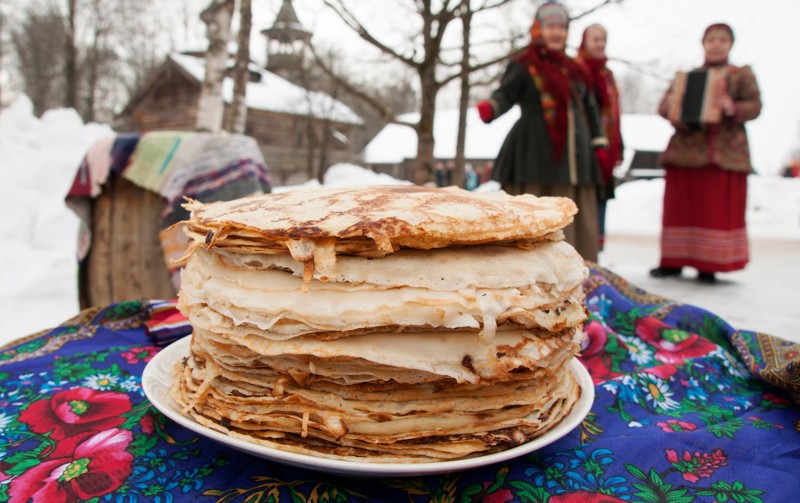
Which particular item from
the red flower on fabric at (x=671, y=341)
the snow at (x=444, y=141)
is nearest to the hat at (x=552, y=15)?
the red flower on fabric at (x=671, y=341)

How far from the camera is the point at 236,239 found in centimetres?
76

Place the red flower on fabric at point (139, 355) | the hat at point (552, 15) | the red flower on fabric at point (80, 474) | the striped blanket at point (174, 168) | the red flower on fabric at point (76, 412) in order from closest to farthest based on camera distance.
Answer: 1. the red flower on fabric at point (80, 474)
2. the red flower on fabric at point (76, 412)
3. the red flower on fabric at point (139, 355)
4. the striped blanket at point (174, 168)
5. the hat at point (552, 15)

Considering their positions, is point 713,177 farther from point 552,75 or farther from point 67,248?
point 67,248

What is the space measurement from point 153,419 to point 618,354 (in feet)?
3.60

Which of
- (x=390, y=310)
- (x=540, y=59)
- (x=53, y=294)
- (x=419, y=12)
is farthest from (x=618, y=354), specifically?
(x=419, y=12)

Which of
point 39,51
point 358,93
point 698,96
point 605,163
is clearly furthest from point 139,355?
point 39,51

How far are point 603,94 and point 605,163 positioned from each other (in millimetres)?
570

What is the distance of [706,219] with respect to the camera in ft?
12.7

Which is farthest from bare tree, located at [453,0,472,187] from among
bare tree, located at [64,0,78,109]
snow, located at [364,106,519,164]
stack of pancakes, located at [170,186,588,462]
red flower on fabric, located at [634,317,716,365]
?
snow, located at [364,106,519,164]

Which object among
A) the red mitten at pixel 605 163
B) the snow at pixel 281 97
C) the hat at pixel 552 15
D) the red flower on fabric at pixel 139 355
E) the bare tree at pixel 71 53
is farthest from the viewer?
the snow at pixel 281 97

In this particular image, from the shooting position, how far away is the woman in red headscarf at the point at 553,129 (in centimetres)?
307

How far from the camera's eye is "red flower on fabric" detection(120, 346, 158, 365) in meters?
1.29

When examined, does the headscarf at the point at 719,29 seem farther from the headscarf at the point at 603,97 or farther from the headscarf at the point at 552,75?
the headscarf at the point at 552,75

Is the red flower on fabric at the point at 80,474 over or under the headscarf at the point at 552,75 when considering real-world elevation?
under
